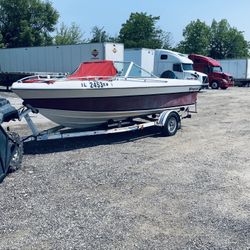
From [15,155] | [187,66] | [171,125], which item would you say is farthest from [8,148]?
[187,66]

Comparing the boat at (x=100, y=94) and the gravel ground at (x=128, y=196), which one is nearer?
the gravel ground at (x=128, y=196)

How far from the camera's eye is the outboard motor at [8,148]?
5680mm

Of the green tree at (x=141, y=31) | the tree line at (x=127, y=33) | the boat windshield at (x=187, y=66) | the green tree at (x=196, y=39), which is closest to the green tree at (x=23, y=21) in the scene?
the tree line at (x=127, y=33)

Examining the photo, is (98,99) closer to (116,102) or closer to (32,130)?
(116,102)

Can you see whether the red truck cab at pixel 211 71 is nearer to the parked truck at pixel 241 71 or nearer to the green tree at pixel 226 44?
the parked truck at pixel 241 71

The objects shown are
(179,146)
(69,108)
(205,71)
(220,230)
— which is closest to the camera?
(220,230)

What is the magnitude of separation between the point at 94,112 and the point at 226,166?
3.04 metres

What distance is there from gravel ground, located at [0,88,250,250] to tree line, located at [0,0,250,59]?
37031 millimetres

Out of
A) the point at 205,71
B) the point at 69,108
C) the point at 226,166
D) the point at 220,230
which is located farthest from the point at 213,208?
the point at 205,71

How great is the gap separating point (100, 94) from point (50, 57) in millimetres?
15950

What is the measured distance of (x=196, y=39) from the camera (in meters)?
59.5

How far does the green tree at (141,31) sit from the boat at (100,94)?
47222 mm

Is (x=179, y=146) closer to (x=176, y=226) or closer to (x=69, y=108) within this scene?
(x=69, y=108)

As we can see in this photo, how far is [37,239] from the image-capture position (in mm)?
3951
